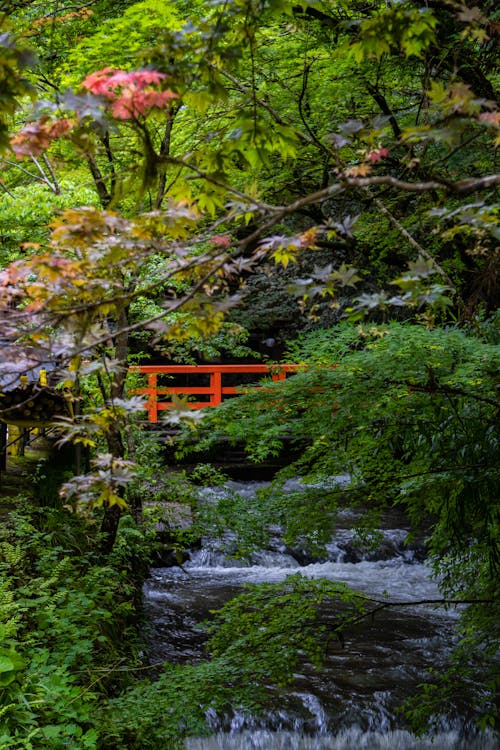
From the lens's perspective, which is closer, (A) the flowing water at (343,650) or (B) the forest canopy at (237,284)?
(B) the forest canopy at (237,284)

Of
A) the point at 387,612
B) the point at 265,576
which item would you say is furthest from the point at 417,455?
the point at 265,576

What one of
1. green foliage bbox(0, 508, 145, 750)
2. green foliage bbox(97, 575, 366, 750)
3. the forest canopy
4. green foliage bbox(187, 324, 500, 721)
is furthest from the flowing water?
green foliage bbox(0, 508, 145, 750)

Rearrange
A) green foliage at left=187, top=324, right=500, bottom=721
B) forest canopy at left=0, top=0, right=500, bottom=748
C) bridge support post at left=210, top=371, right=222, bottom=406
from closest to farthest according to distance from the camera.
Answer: forest canopy at left=0, top=0, right=500, bottom=748, green foliage at left=187, top=324, right=500, bottom=721, bridge support post at left=210, top=371, right=222, bottom=406

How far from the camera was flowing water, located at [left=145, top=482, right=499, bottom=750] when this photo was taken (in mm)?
5578

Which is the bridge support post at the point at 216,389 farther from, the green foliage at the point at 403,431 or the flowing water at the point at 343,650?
the green foliage at the point at 403,431

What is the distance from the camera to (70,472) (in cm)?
778

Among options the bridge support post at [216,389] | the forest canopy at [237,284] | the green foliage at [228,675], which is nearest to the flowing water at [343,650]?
the forest canopy at [237,284]

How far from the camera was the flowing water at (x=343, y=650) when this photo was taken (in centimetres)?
558

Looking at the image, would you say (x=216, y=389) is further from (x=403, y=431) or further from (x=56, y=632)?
(x=403, y=431)

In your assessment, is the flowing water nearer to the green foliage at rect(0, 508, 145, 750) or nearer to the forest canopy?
the forest canopy

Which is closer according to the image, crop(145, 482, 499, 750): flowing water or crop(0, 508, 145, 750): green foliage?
crop(0, 508, 145, 750): green foliage

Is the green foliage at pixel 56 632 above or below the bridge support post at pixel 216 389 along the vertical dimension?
above

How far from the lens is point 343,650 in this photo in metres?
7.02

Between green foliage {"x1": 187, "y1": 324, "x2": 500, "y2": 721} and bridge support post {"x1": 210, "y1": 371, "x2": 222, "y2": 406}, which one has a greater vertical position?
green foliage {"x1": 187, "y1": 324, "x2": 500, "y2": 721}
